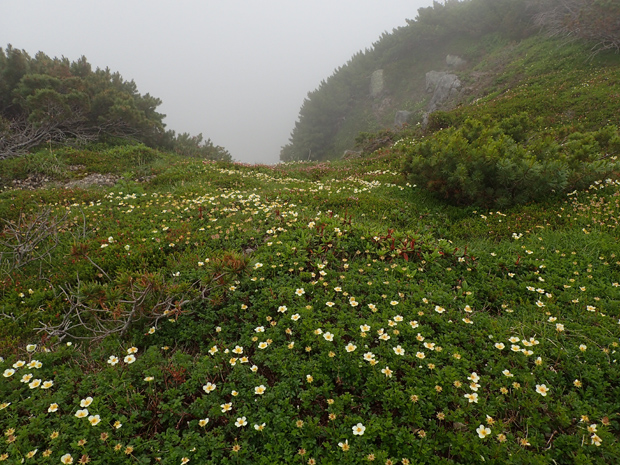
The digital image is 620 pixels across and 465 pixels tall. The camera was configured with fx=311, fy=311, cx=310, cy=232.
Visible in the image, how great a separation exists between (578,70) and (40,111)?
27.5 meters

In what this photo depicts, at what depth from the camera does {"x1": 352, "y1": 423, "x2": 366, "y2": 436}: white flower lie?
2.51m

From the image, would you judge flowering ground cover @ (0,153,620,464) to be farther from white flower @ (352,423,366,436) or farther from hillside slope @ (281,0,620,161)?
hillside slope @ (281,0,620,161)

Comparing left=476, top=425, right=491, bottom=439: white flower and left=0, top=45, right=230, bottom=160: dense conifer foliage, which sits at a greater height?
left=0, top=45, right=230, bottom=160: dense conifer foliage

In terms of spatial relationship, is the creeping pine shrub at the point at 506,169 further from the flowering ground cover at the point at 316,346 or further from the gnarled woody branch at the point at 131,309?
the gnarled woody branch at the point at 131,309

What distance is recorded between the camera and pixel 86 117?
54.6ft

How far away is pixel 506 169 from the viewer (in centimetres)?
676

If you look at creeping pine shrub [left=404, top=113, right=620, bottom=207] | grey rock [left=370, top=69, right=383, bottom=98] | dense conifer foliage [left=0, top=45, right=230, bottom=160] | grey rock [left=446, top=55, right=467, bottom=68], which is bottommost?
creeping pine shrub [left=404, top=113, right=620, bottom=207]

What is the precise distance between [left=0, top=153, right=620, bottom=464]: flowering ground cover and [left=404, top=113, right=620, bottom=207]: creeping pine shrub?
109cm

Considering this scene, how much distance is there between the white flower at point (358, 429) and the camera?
2.51m

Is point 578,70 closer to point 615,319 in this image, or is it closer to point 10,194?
point 615,319

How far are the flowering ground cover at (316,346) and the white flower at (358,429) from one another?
0.7 inches

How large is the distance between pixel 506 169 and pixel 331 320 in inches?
220

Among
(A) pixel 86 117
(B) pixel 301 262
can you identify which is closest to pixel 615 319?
(B) pixel 301 262

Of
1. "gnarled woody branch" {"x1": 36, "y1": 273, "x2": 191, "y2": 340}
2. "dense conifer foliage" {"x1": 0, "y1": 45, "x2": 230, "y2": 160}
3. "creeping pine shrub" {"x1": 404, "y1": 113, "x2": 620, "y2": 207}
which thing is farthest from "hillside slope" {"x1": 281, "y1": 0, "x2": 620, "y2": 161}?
"dense conifer foliage" {"x1": 0, "y1": 45, "x2": 230, "y2": 160}
